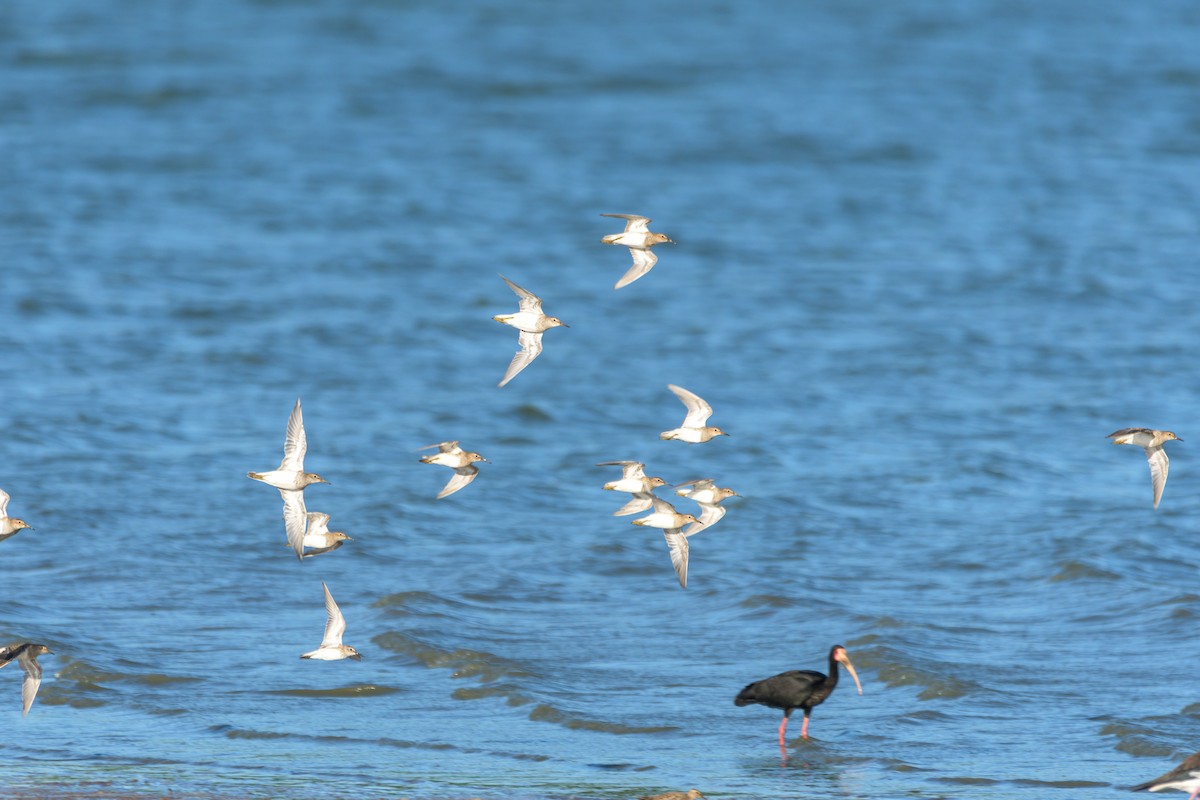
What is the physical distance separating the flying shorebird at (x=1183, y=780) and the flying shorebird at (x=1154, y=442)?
2.62m

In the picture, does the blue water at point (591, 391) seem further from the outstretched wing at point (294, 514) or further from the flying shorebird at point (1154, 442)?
the flying shorebird at point (1154, 442)

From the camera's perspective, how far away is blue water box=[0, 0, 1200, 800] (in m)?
12.2

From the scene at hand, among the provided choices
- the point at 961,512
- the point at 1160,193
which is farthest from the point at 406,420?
the point at 1160,193

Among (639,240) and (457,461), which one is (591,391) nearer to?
(639,240)

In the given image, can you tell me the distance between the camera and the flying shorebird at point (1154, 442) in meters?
12.6

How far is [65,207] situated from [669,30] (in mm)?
23363

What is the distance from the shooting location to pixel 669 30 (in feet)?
172

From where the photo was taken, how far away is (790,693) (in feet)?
39.5

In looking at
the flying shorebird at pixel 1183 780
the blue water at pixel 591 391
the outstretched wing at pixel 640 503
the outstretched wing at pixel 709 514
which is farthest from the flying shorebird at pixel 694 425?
the flying shorebird at pixel 1183 780

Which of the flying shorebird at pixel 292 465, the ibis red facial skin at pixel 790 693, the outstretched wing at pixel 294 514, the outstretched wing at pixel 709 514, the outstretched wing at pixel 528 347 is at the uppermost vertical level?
the outstretched wing at pixel 528 347

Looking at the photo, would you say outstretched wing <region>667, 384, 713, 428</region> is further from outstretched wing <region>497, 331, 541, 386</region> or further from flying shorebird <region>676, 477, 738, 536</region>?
outstretched wing <region>497, 331, 541, 386</region>

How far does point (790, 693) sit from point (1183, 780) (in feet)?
9.83

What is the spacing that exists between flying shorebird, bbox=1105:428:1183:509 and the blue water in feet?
5.07

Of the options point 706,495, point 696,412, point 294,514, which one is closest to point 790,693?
point 706,495
